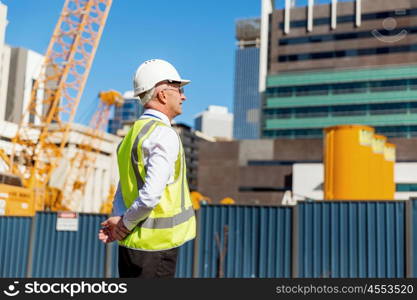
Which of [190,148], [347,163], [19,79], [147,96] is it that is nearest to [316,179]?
[347,163]

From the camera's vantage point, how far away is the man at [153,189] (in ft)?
9.70

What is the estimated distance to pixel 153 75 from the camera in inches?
125

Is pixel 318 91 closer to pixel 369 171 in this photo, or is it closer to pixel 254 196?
pixel 254 196

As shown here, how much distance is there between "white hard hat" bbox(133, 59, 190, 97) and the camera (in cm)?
316

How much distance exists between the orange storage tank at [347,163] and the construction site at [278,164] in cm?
6

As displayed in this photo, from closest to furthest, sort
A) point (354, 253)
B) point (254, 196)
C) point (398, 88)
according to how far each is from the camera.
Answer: point (354, 253)
point (254, 196)
point (398, 88)

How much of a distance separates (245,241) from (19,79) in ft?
247

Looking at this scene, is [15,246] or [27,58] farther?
[27,58]

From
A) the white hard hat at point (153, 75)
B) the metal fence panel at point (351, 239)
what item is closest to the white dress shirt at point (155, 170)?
the white hard hat at point (153, 75)

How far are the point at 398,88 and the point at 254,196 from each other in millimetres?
23683

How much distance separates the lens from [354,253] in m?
15.8

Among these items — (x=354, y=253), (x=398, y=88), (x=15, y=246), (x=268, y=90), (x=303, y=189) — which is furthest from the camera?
(x=268, y=90)

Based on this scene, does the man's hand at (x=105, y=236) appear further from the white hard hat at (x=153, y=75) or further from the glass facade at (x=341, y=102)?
the glass facade at (x=341, y=102)

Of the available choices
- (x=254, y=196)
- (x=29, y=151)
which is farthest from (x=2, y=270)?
(x=254, y=196)
